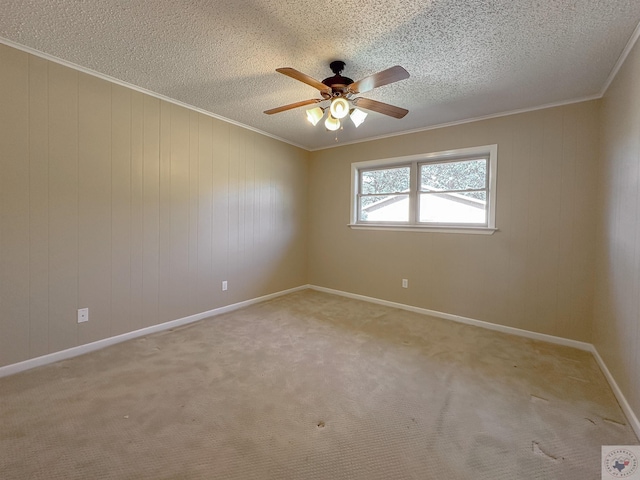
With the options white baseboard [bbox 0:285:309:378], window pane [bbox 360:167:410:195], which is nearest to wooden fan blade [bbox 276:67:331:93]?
window pane [bbox 360:167:410:195]

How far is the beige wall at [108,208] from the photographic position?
2125 mm

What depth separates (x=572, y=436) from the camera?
159 cm

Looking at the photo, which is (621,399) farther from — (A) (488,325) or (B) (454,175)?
(B) (454,175)

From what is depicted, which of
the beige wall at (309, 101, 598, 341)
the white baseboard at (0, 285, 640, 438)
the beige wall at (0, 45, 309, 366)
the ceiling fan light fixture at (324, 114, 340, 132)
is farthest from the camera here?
the beige wall at (309, 101, 598, 341)

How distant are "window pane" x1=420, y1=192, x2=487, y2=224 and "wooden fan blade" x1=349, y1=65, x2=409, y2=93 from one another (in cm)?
219

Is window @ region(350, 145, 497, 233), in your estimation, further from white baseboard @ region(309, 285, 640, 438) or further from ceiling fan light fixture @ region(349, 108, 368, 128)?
ceiling fan light fixture @ region(349, 108, 368, 128)

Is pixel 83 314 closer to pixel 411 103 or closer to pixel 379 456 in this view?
pixel 379 456

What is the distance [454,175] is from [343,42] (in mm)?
2345

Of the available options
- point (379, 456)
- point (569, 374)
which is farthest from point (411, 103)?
point (379, 456)

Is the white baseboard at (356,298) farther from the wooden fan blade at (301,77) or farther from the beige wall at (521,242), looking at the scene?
the wooden fan blade at (301,77)

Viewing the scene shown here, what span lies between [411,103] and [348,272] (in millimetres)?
2571

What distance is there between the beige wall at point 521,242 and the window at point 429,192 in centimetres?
11

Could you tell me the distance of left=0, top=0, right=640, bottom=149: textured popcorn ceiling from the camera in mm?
1668

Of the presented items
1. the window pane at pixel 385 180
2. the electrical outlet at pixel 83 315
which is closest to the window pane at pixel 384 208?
the window pane at pixel 385 180
